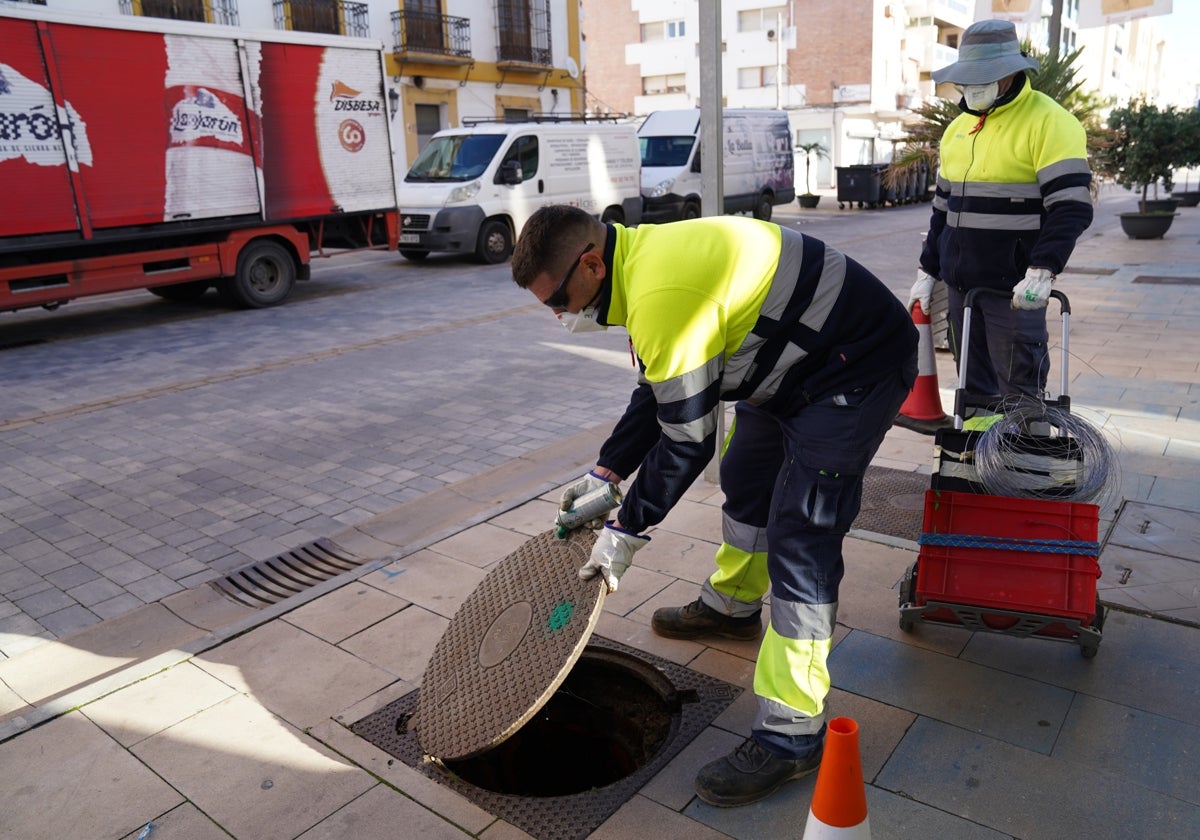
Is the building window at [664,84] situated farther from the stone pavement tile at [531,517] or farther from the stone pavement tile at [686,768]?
the stone pavement tile at [686,768]

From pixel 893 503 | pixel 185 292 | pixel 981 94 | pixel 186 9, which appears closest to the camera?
pixel 981 94

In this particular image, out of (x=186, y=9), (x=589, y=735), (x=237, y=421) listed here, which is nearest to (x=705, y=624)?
(x=589, y=735)

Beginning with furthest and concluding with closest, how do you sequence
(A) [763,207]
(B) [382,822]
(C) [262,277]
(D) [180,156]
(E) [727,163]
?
(A) [763,207] → (E) [727,163] → (C) [262,277] → (D) [180,156] → (B) [382,822]

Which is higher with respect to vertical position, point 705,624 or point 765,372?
point 765,372

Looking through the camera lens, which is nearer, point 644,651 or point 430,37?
point 644,651

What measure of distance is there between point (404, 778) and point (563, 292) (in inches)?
59.0

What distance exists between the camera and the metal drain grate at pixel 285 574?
4121 mm

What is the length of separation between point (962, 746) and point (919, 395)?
3.53m

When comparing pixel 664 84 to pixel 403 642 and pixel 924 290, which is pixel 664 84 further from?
pixel 403 642

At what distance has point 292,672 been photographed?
3334mm

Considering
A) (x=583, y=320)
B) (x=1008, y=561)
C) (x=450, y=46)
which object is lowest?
(x=1008, y=561)

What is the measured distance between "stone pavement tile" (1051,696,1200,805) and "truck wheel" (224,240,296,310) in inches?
438

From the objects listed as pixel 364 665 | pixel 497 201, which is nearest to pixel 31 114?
pixel 497 201

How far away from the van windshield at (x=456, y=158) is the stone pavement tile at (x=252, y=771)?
12877 millimetres
